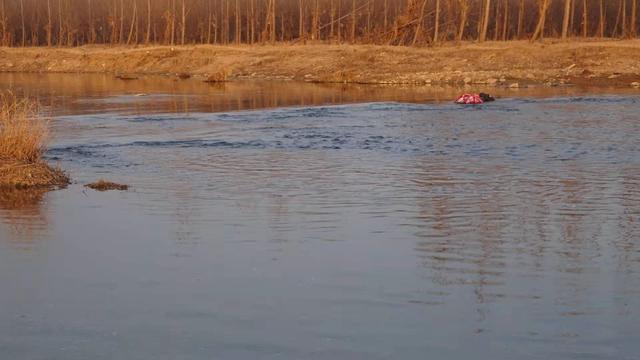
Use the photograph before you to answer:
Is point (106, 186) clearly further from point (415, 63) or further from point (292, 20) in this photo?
point (292, 20)

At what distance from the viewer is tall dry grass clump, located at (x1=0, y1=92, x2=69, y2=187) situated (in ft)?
51.0

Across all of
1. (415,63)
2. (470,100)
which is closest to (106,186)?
(470,100)

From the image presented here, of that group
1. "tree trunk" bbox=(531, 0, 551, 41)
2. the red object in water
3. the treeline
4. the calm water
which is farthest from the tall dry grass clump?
the treeline

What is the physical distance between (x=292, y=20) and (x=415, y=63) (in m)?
60.0

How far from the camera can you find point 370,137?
2384 centimetres

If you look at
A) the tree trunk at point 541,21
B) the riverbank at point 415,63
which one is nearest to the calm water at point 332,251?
the riverbank at point 415,63

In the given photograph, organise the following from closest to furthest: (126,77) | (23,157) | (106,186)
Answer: (106,186) → (23,157) → (126,77)

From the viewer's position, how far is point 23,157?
53.3ft

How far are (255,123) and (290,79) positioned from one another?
86.6 ft

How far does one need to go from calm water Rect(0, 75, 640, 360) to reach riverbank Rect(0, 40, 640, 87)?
24071 mm

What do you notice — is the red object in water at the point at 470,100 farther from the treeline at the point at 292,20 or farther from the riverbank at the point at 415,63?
the treeline at the point at 292,20

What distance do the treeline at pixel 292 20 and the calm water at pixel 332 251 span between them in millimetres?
50868

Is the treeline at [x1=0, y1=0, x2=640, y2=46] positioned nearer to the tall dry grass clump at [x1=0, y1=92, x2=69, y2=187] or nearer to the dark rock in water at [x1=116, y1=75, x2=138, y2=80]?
the dark rock in water at [x1=116, y1=75, x2=138, y2=80]

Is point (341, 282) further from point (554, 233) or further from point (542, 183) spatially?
point (542, 183)
